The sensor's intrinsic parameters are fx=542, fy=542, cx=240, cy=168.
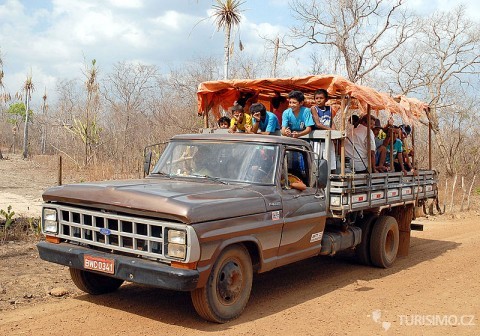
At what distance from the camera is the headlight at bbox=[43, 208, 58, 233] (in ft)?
19.4

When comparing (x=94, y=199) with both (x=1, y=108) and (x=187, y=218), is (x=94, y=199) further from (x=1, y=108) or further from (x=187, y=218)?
(x=1, y=108)

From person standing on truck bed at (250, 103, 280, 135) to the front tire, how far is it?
8.40 ft

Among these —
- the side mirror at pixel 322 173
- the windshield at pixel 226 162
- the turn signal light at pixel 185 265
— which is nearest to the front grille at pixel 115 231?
the turn signal light at pixel 185 265

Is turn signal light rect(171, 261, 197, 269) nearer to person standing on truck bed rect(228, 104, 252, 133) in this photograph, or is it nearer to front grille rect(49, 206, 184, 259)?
front grille rect(49, 206, 184, 259)

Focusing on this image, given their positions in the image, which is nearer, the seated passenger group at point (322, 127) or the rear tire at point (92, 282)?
the rear tire at point (92, 282)

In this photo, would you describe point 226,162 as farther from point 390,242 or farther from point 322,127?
point 390,242

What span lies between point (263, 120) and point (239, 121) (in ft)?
1.43

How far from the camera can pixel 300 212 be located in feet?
21.5

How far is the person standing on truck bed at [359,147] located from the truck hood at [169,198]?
3087 mm

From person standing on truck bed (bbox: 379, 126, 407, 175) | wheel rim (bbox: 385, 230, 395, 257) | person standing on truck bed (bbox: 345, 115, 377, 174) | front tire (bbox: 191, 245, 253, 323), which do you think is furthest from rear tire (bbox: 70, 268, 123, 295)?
person standing on truck bed (bbox: 379, 126, 407, 175)

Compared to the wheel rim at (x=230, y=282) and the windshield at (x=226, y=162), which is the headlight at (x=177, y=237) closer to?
the wheel rim at (x=230, y=282)

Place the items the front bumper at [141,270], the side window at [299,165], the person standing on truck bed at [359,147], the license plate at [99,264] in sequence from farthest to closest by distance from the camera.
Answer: the person standing on truck bed at [359,147]
the side window at [299,165]
the license plate at [99,264]
the front bumper at [141,270]

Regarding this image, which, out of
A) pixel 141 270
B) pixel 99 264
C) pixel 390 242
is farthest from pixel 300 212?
pixel 390 242

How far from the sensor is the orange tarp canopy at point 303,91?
7695 mm
